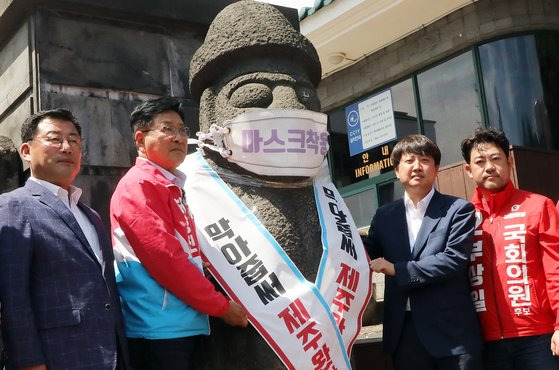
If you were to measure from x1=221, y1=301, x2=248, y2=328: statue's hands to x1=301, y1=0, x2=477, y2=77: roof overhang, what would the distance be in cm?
606

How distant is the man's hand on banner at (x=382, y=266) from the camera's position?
3920 millimetres

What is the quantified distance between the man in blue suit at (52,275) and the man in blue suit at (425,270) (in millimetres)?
1602

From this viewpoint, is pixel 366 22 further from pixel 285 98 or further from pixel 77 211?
pixel 77 211

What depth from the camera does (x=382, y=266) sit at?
394 centimetres

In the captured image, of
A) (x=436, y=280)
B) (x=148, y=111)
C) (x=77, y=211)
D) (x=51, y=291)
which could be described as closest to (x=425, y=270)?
(x=436, y=280)

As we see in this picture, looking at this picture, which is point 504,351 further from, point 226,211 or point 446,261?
point 226,211

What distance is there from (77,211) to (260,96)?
1.21 metres

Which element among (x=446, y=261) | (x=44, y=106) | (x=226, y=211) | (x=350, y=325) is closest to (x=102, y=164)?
(x=44, y=106)

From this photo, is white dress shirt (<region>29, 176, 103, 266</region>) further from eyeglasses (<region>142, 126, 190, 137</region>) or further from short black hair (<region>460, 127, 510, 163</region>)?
short black hair (<region>460, 127, 510, 163</region>)

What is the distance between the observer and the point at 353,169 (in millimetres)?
10641

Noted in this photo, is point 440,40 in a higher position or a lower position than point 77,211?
higher

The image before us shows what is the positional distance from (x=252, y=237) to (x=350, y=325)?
0.71 meters

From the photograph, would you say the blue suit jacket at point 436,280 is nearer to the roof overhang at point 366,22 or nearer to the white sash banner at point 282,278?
the white sash banner at point 282,278

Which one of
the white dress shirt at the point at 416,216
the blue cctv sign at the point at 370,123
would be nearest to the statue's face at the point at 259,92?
the white dress shirt at the point at 416,216
